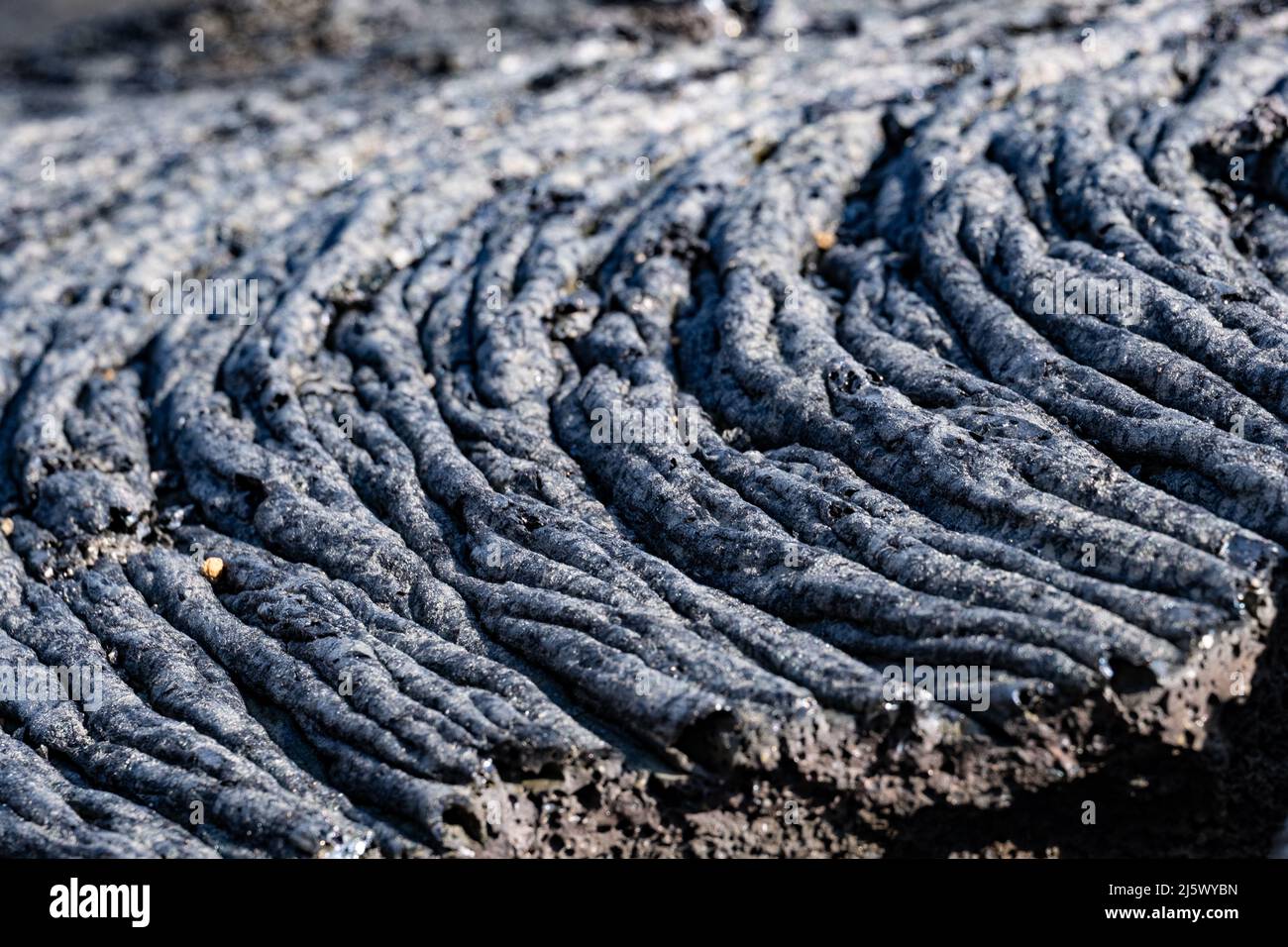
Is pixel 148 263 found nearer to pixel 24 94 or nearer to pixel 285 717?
pixel 285 717

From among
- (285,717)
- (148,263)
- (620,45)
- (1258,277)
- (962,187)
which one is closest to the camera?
(285,717)

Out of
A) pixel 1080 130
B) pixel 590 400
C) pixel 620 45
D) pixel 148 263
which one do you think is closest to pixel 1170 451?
pixel 590 400

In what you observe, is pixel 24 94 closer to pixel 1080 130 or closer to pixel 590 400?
pixel 590 400

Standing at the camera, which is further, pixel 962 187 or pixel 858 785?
pixel 962 187

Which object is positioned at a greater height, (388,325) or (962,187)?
(962,187)

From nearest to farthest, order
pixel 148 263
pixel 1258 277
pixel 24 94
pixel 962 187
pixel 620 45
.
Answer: pixel 1258 277 < pixel 962 187 < pixel 148 263 < pixel 620 45 < pixel 24 94
